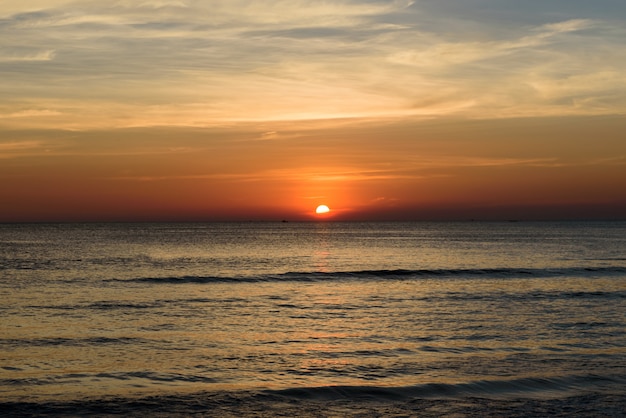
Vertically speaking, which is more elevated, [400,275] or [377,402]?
[377,402]

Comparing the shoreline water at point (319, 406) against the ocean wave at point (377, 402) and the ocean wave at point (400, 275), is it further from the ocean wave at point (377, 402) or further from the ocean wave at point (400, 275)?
the ocean wave at point (400, 275)

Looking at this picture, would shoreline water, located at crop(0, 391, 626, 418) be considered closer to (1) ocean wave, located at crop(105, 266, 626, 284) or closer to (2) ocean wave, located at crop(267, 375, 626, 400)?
(2) ocean wave, located at crop(267, 375, 626, 400)

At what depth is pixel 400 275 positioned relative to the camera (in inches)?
2251

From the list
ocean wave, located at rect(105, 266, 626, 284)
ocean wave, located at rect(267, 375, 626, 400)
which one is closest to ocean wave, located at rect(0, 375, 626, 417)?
ocean wave, located at rect(267, 375, 626, 400)

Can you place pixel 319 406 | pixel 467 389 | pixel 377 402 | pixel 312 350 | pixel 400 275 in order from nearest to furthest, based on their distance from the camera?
pixel 319 406 < pixel 377 402 < pixel 467 389 < pixel 312 350 < pixel 400 275

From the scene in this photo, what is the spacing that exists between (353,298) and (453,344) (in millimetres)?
15935

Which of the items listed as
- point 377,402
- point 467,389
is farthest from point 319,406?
point 467,389

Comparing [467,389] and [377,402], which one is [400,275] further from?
[377,402]

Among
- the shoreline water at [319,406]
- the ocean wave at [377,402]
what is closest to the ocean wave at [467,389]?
the ocean wave at [377,402]

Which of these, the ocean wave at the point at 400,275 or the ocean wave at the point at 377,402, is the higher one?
the ocean wave at the point at 377,402

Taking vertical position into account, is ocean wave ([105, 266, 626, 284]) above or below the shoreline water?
below

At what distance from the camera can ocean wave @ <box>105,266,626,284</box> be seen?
52.1m

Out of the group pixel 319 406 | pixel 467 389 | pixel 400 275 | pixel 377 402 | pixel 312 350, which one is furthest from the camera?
pixel 400 275

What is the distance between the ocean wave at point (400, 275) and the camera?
52094mm
